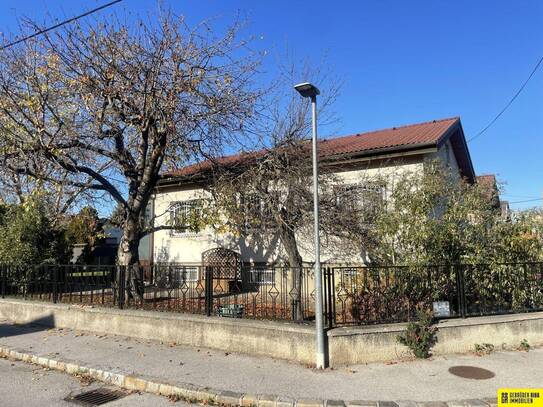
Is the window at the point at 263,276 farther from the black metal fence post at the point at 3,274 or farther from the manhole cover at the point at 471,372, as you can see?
the black metal fence post at the point at 3,274

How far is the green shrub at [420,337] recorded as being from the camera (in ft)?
21.7

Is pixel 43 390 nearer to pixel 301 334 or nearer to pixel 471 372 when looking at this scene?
pixel 301 334

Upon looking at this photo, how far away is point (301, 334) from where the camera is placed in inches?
262

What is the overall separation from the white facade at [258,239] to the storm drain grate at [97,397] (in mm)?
5456

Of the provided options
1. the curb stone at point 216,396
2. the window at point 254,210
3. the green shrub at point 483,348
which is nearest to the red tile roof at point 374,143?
the window at point 254,210

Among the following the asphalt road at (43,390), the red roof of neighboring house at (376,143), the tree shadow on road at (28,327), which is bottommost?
the asphalt road at (43,390)

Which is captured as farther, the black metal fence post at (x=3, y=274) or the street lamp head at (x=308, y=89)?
the black metal fence post at (x=3, y=274)


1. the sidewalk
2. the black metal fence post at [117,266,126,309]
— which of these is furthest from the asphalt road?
the black metal fence post at [117,266,126,309]

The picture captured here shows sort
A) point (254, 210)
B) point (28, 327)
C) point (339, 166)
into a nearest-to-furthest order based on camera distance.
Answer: point (28, 327) → point (254, 210) → point (339, 166)

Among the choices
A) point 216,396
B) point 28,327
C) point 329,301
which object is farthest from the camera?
point 28,327

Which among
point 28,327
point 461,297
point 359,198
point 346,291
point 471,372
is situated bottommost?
point 471,372

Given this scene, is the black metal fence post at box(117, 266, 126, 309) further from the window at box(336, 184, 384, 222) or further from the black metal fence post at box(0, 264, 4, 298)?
the window at box(336, 184, 384, 222)

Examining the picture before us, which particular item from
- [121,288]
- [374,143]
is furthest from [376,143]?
[121,288]

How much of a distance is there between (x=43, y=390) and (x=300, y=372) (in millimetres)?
3478
